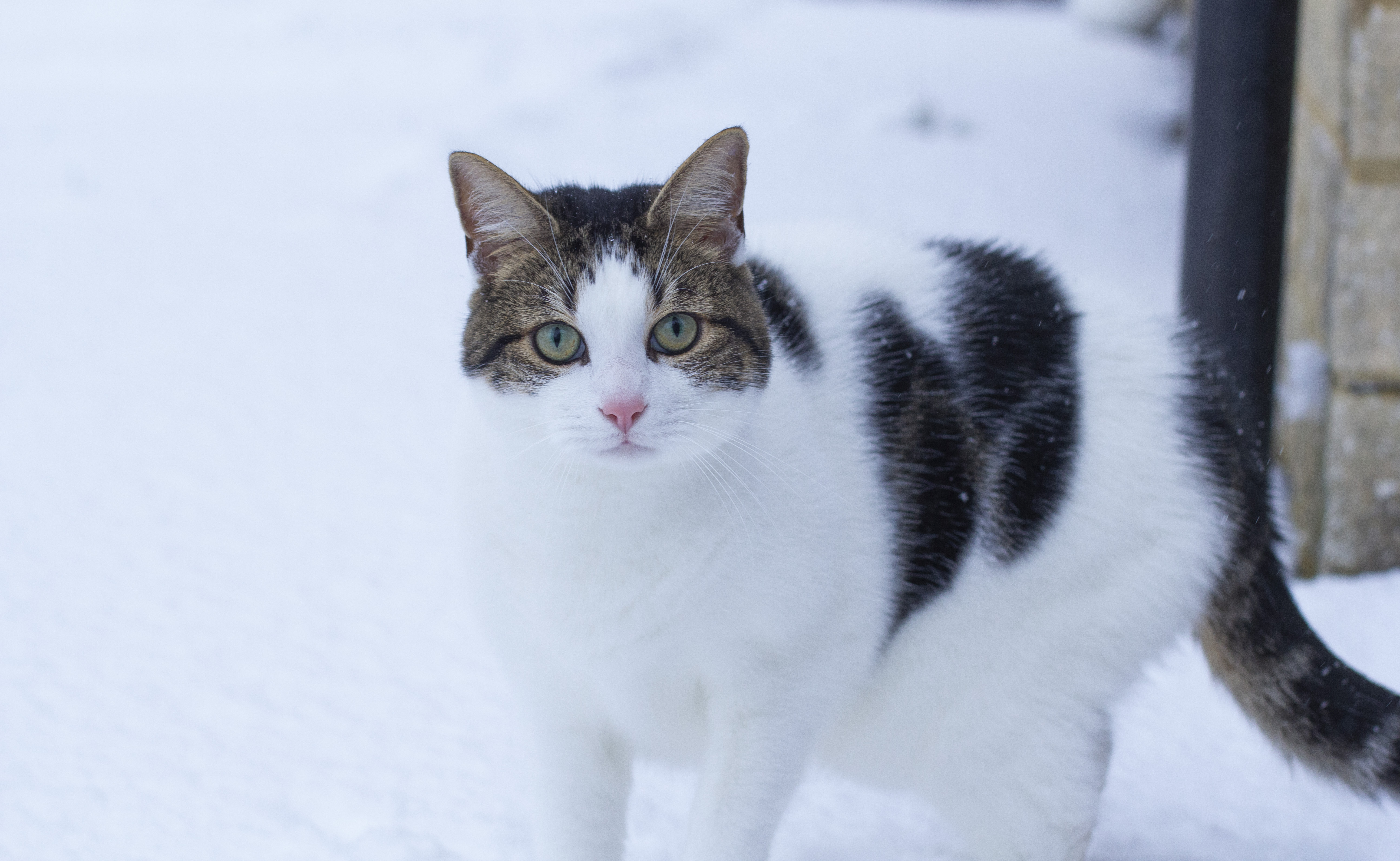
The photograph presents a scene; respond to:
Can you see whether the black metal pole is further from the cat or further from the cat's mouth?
the cat's mouth

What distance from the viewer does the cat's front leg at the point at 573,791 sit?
6.43 ft

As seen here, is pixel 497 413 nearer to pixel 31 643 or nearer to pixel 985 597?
pixel 985 597

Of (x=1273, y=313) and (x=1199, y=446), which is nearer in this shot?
(x=1199, y=446)

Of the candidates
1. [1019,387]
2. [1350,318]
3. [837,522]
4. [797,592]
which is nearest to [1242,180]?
[1350,318]

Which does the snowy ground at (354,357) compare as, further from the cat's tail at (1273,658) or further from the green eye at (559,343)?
the green eye at (559,343)

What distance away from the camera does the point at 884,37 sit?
7844 mm

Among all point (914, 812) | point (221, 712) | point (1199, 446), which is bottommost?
point (914, 812)

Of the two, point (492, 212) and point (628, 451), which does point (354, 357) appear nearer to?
point (492, 212)

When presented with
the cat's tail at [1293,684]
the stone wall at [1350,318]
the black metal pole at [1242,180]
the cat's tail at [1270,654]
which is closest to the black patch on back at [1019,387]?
the cat's tail at [1270,654]

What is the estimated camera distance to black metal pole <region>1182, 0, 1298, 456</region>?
263 centimetres

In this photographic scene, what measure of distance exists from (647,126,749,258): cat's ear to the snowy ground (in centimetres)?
51

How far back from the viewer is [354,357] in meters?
4.11

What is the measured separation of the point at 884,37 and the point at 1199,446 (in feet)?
20.7

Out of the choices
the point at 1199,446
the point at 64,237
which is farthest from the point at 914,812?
the point at 64,237
